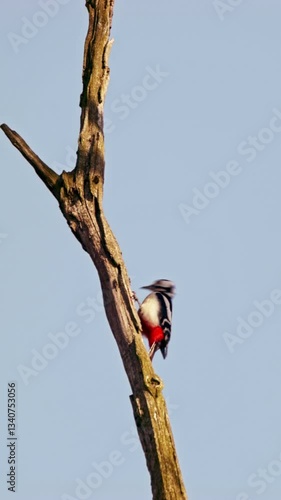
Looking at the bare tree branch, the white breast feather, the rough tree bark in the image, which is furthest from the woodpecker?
the bare tree branch

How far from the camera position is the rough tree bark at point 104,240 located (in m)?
6.00

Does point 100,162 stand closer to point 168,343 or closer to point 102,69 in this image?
point 102,69

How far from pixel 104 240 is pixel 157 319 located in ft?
7.97

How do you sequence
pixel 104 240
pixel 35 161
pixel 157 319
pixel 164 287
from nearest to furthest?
pixel 104 240, pixel 35 161, pixel 157 319, pixel 164 287

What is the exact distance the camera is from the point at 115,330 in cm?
656

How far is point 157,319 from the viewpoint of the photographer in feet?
29.1

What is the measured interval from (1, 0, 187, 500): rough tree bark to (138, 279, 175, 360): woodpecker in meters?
1.94

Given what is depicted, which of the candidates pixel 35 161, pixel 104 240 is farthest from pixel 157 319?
pixel 35 161

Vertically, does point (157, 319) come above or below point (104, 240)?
above

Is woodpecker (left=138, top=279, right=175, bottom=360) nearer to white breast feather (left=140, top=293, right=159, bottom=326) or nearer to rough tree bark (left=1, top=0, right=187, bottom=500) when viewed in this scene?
white breast feather (left=140, top=293, right=159, bottom=326)

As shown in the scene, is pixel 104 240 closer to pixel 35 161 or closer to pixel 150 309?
pixel 35 161

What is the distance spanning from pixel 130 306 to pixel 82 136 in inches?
59.1

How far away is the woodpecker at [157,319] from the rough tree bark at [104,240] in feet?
6.37

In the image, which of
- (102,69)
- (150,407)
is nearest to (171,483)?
(150,407)
